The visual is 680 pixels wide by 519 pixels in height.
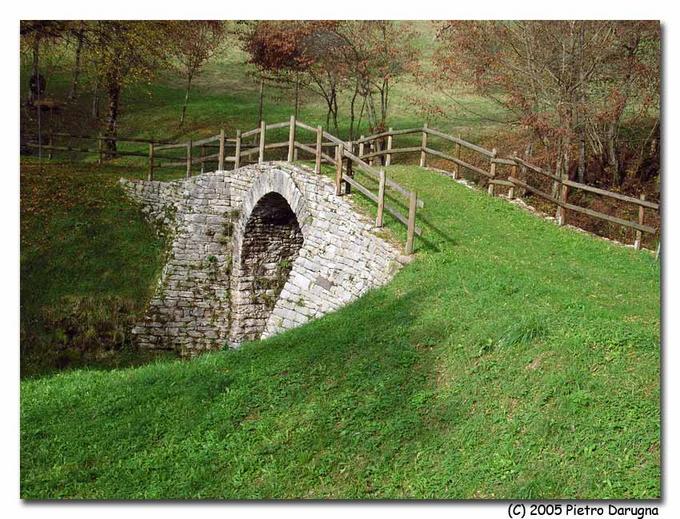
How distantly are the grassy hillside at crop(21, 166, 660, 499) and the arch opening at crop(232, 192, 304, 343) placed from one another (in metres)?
7.66

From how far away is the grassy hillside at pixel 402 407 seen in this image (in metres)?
6.96

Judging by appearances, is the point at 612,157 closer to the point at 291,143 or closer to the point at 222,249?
the point at 291,143

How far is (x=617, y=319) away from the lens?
8906mm

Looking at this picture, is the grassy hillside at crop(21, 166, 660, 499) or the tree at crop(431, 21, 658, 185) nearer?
the grassy hillside at crop(21, 166, 660, 499)

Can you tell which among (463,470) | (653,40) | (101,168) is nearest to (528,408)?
(463,470)

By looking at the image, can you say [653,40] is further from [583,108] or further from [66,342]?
[66,342]

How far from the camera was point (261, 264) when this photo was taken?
19469 millimetres

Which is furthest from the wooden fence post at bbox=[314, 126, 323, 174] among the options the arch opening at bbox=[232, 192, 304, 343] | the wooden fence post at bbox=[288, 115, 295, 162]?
the arch opening at bbox=[232, 192, 304, 343]

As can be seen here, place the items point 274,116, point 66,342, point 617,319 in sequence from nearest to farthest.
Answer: point 617,319
point 66,342
point 274,116

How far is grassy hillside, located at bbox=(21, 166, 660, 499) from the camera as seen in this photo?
6.96 m

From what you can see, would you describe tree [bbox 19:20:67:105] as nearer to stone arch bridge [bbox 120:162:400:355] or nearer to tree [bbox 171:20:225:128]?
stone arch bridge [bbox 120:162:400:355]

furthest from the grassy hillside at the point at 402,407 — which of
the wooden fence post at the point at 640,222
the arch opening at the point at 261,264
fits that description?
the arch opening at the point at 261,264

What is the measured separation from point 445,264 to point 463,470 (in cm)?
518

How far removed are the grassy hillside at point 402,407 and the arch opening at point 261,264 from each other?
25.1 ft
